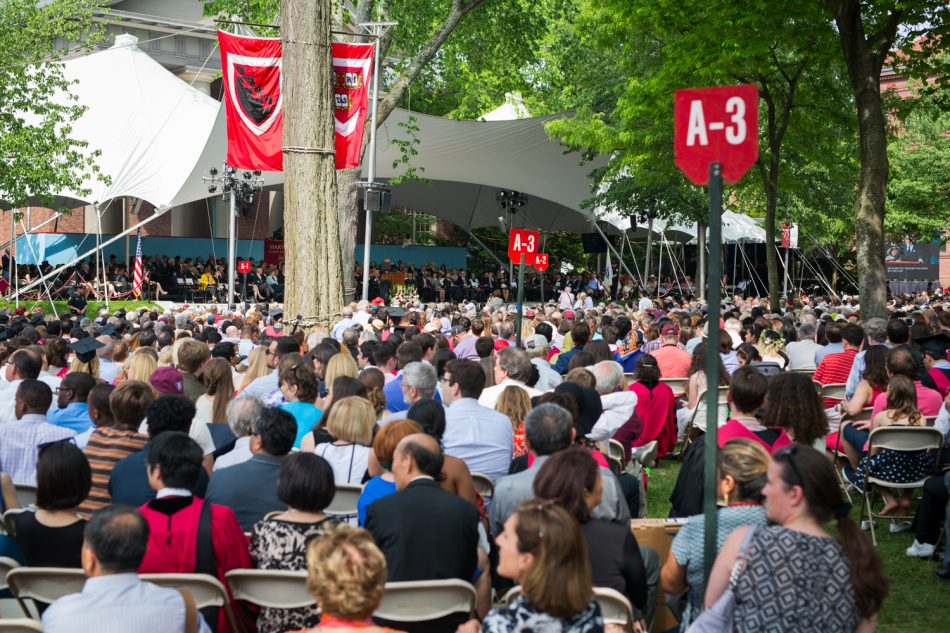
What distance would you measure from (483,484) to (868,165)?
40.3 feet

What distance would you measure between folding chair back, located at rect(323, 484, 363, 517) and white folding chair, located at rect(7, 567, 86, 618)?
5.04 ft

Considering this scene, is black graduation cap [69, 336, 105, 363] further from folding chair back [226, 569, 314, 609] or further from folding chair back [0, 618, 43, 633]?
folding chair back [0, 618, 43, 633]

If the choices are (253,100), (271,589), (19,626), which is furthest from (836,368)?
(253,100)

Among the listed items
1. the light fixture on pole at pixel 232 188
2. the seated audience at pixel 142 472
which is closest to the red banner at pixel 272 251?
the light fixture on pole at pixel 232 188

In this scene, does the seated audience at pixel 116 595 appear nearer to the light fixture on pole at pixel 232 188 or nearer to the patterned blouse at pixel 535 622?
the patterned blouse at pixel 535 622

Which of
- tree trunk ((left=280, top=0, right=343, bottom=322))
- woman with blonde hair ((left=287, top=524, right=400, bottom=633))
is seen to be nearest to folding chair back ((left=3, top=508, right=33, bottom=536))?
woman with blonde hair ((left=287, top=524, right=400, bottom=633))

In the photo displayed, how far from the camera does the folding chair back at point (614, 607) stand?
13.1 ft

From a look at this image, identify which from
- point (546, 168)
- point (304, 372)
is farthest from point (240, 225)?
point (304, 372)

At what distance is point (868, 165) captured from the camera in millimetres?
16250

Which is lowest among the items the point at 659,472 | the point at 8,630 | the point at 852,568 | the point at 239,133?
the point at 659,472

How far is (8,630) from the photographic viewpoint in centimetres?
369

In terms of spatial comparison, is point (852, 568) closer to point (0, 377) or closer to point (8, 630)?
point (8, 630)

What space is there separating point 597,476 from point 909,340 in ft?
24.1

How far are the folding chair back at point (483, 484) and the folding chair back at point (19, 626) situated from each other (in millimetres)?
2715
